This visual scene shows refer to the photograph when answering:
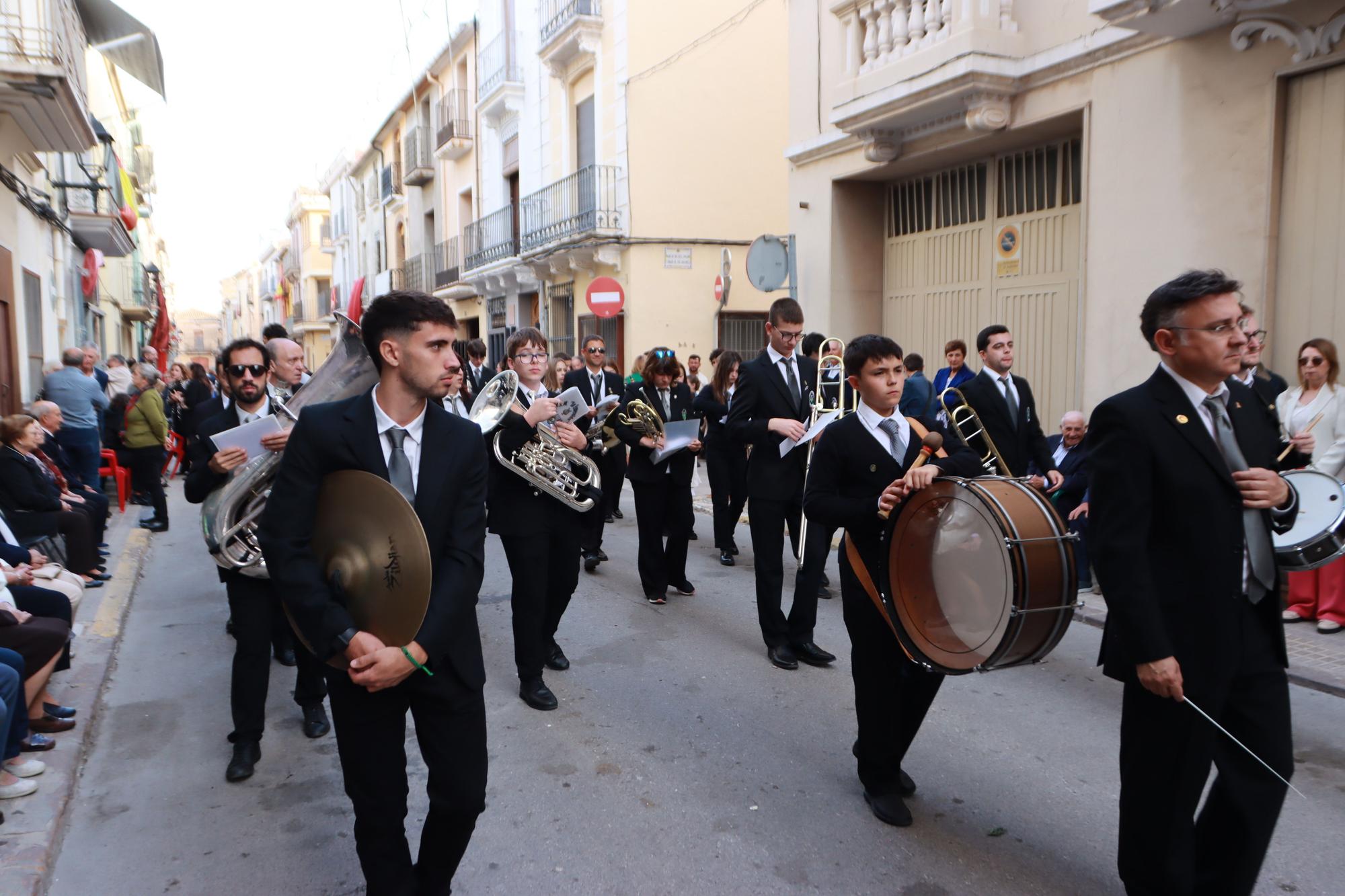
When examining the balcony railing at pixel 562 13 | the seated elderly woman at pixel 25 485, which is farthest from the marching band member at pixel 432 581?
the balcony railing at pixel 562 13

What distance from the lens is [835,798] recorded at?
12.7ft

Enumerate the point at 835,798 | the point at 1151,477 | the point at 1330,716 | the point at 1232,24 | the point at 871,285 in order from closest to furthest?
the point at 1151,477 < the point at 835,798 < the point at 1330,716 < the point at 1232,24 < the point at 871,285

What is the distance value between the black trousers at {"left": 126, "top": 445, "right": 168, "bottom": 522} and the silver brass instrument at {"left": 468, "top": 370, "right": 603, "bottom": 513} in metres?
6.82

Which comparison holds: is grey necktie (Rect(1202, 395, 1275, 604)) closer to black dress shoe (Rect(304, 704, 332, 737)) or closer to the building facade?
black dress shoe (Rect(304, 704, 332, 737))

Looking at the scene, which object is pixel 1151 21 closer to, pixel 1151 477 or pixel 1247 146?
pixel 1247 146

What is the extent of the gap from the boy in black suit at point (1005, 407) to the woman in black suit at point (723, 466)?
238 centimetres

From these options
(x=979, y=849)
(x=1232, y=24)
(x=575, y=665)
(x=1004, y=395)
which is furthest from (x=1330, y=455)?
(x=575, y=665)

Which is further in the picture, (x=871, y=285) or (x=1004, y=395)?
(x=871, y=285)

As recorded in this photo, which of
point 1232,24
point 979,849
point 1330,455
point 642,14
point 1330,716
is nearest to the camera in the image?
point 979,849

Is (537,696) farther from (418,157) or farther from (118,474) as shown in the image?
(418,157)

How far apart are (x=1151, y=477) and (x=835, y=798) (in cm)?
191

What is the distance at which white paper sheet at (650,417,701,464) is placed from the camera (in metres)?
7.29

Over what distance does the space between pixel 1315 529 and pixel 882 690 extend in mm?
1646

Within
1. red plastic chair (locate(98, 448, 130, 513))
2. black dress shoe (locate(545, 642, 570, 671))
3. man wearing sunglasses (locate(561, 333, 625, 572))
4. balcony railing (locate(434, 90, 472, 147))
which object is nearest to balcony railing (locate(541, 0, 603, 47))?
balcony railing (locate(434, 90, 472, 147))
